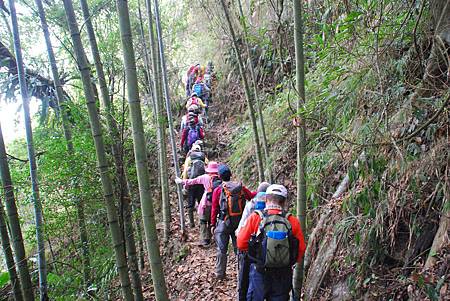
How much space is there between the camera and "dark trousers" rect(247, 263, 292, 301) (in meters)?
3.35

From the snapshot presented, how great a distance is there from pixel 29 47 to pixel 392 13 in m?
8.60

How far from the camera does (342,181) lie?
14.6ft

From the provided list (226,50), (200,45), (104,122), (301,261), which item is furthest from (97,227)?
(200,45)

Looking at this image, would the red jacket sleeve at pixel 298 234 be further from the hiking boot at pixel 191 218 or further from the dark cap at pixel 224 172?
the hiking boot at pixel 191 218

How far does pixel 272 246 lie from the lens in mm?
3117

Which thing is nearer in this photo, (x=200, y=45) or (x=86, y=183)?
(x=86, y=183)

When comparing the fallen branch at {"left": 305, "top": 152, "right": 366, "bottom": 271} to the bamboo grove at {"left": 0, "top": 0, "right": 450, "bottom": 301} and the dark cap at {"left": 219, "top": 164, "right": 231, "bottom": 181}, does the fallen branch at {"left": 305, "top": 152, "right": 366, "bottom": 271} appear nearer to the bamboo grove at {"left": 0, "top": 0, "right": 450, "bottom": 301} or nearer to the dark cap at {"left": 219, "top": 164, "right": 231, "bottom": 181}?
the bamboo grove at {"left": 0, "top": 0, "right": 450, "bottom": 301}

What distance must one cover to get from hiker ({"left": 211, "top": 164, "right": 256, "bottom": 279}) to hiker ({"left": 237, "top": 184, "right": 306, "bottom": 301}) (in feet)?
A: 4.53

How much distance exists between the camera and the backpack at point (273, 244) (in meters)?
3.12

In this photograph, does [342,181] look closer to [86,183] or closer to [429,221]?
[429,221]

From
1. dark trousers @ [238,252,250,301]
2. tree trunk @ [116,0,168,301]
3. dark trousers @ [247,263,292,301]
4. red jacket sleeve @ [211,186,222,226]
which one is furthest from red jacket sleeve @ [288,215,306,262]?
red jacket sleeve @ [211,186,222,226]

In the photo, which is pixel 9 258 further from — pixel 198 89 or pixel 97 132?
pixel 198 89

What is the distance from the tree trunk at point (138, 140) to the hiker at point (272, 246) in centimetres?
93

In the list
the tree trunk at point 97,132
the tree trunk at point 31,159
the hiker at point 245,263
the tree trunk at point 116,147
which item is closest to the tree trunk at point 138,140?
the tree trunk at point 97,132
